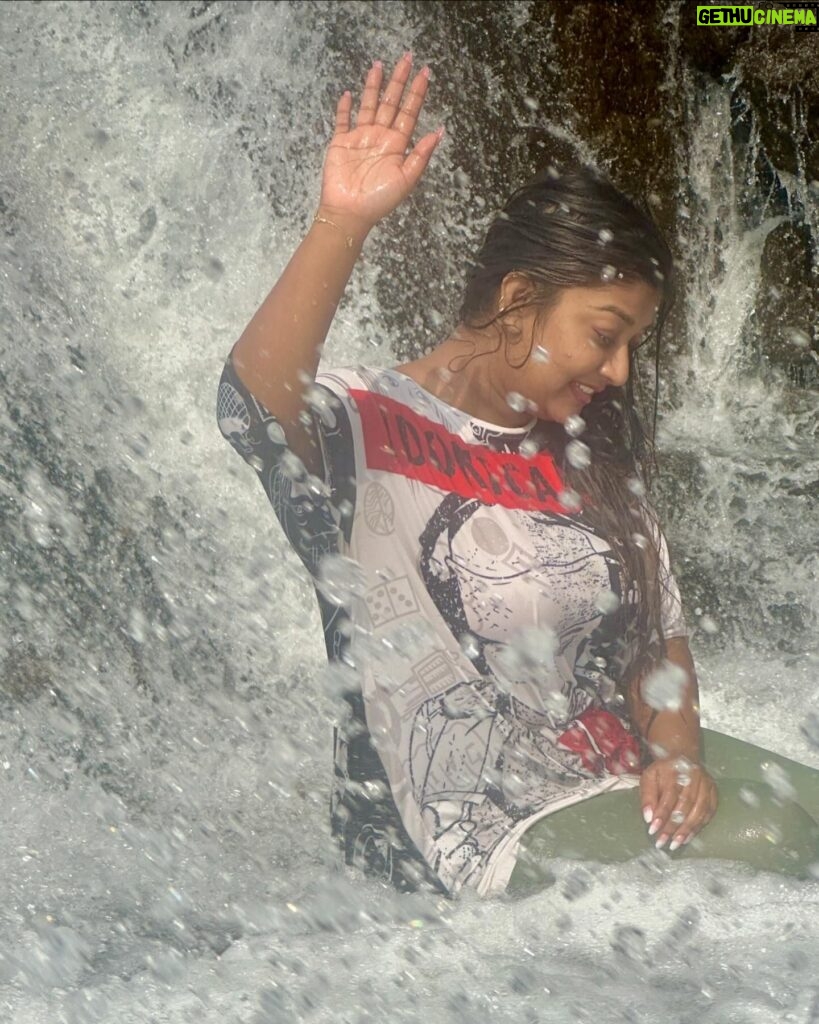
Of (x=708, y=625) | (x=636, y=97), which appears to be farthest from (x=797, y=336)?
(x=708, y=625)

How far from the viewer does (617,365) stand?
1.06 metres

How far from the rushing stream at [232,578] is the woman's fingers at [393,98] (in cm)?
45

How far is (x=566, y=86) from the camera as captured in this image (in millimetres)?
1863

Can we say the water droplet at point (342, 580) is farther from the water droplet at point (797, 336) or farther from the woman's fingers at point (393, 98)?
the water droplet at point (797, 336)

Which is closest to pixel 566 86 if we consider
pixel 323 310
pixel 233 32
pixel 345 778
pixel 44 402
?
pixel 233 32

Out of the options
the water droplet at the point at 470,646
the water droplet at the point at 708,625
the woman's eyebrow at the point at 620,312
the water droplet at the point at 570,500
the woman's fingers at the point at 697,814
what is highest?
the woman's eyebrow at the point at 620,312

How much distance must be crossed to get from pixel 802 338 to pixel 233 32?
99 centimetres

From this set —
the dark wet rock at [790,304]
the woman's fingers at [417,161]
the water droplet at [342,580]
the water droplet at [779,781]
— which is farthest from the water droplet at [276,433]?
the dark wet rock at [790,304]

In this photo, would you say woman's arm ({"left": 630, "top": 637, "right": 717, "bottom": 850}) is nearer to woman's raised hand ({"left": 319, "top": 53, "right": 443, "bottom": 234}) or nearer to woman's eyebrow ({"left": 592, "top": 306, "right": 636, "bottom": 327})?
woman's eyebrow ({"left": 592, "top": 306, "right": 636, "bottom": 327})

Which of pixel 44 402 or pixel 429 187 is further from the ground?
pixel 429 187

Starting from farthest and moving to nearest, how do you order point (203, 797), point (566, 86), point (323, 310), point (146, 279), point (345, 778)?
point (566, 86), point (146, 279), point (203, 797), point (345, 778), point (323, 310)

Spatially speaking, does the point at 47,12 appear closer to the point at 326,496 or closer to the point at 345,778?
the point at 326,496

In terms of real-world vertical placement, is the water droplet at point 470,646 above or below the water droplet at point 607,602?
below

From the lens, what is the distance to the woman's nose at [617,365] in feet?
3.46
